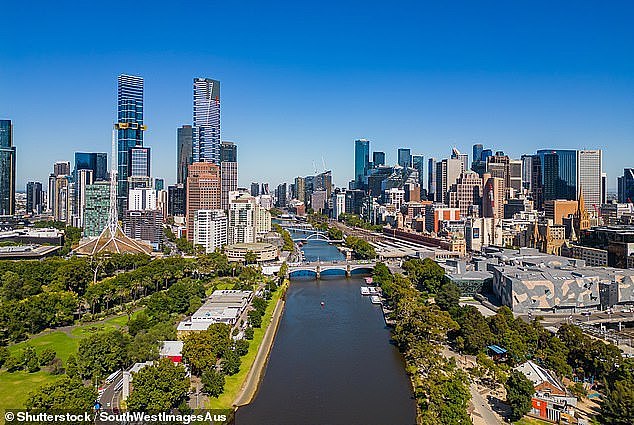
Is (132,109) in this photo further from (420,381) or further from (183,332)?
(420,381)

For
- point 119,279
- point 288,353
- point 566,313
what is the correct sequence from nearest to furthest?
point 288,353 → point 566,313 → point 119,279

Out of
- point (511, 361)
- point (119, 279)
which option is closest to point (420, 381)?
point (511, 361)

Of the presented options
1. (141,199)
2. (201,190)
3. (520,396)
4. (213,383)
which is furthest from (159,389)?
(141,199)

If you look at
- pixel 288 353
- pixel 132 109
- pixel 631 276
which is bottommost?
pixel 288 353

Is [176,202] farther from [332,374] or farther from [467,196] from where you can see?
[332,374]

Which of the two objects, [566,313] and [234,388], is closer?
[234,388]

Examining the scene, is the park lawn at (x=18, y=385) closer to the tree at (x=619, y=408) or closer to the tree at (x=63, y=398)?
the tree at (x=63, y=398)

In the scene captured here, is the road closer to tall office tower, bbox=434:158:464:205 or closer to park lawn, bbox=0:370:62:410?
park lawn, bbox=0:370:62:410
